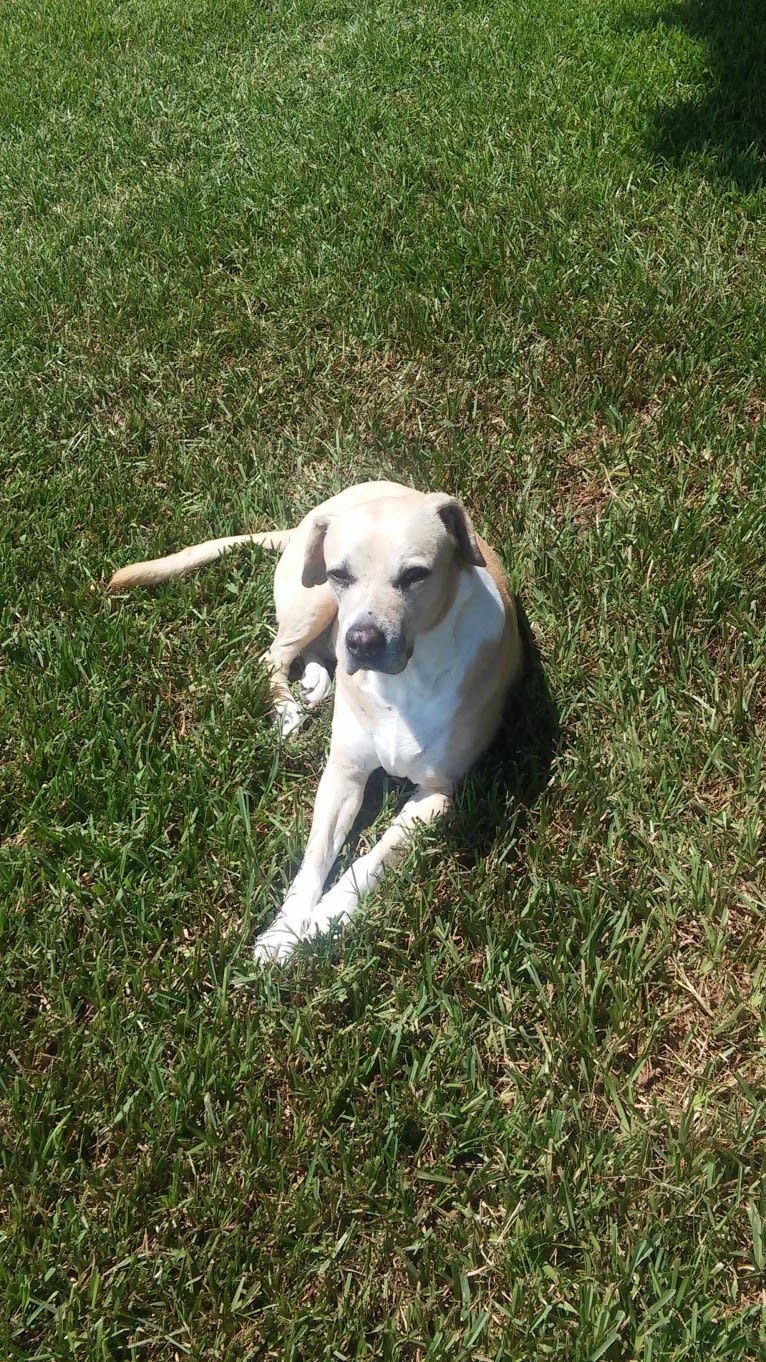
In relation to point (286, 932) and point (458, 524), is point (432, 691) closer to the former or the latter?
point (458, 524)

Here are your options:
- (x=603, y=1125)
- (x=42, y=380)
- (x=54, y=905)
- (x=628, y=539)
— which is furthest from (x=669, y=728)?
(x=42, y=380)

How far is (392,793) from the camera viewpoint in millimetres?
3137

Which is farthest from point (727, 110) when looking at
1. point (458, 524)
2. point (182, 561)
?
point (458, 524)

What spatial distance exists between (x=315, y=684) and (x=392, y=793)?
0.54m

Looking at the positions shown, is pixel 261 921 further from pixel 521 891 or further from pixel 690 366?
pixel 690 366

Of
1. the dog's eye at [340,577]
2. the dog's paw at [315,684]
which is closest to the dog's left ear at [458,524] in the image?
the dog's eye at [340,577]

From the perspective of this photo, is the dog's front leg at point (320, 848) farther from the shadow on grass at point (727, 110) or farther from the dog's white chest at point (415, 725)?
the shadow on grass at point (727, 110)

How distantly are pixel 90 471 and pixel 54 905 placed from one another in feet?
7.07

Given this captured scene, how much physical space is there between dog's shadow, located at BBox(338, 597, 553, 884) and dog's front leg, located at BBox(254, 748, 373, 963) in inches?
3.8

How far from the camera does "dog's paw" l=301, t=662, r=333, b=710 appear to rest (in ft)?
11.2

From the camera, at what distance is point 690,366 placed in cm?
426

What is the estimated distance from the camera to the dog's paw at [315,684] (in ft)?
11.2

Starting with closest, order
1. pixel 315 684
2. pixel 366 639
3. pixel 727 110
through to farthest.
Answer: pixel 366 639 < pixel 315 684 < pixel 727 110

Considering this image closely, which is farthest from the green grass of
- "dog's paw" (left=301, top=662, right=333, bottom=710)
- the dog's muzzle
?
the dog's muzzle
